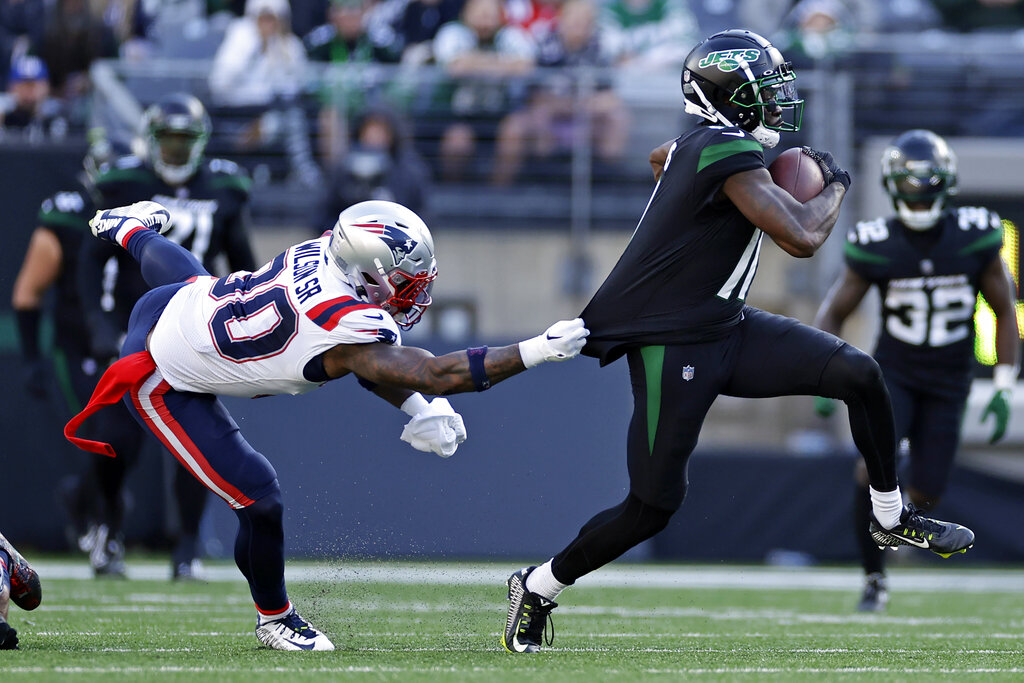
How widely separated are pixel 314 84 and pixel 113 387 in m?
5.91

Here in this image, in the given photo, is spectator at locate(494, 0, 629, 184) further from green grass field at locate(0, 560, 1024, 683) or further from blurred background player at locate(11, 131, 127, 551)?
green grass field at locate(0, 560, 1024, 683)

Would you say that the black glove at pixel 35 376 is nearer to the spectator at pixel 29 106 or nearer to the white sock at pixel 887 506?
the spectator at pixel 29 106

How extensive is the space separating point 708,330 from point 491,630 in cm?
150

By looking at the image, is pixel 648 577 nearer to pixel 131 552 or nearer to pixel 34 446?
pixel 131 552

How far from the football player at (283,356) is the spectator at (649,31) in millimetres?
6595

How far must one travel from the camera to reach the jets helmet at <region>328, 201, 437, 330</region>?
402 cm

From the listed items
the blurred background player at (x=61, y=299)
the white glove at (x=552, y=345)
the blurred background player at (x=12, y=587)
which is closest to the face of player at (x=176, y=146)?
the blurred background player at (x=61, y=299)

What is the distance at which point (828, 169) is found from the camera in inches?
171

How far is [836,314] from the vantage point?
640cm

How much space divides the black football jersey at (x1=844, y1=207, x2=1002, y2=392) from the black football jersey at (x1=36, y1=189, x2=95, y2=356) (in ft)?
13.3

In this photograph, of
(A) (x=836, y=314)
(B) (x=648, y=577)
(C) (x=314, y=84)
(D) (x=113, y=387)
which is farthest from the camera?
(C) (x=314, y=84)

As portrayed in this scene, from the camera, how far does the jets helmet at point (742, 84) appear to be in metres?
4.31

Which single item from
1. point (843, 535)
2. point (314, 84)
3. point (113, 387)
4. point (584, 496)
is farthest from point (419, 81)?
point (113, 387)

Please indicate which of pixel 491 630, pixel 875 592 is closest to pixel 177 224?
pixel 491 630
